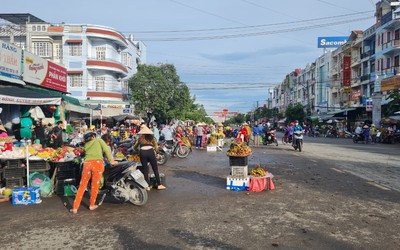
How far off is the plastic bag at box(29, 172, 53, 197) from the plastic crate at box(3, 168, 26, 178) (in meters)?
0.24

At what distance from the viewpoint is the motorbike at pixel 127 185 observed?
266 inches

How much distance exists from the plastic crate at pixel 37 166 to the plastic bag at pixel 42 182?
0.11 metres

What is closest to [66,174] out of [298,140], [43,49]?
[298,140]

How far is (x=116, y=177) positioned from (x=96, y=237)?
6.55 ft

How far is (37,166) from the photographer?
7840mm

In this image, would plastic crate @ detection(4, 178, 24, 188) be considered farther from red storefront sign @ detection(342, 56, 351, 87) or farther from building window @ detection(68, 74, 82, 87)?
red storefront sign @ detection(342, 56, 351, 87)

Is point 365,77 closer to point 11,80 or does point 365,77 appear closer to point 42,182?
point 11,80

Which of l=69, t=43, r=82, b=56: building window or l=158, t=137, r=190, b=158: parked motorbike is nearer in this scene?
l=158, t=137, r=190, b=158: parked motorbike

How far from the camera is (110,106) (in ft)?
123

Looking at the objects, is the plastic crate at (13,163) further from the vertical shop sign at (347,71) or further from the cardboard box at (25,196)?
the vertical shop sign at (347,71)

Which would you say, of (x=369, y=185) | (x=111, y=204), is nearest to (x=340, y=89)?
(x=369, y=185)

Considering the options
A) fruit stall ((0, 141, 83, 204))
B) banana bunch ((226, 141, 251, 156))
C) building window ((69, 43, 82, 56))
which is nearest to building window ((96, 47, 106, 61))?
building window ((69, 43, 82, 56))

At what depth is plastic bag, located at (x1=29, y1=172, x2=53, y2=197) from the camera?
303 inches

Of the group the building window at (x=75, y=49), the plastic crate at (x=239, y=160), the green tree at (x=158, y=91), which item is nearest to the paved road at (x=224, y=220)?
the plastic crate at (x=239, y=160)
